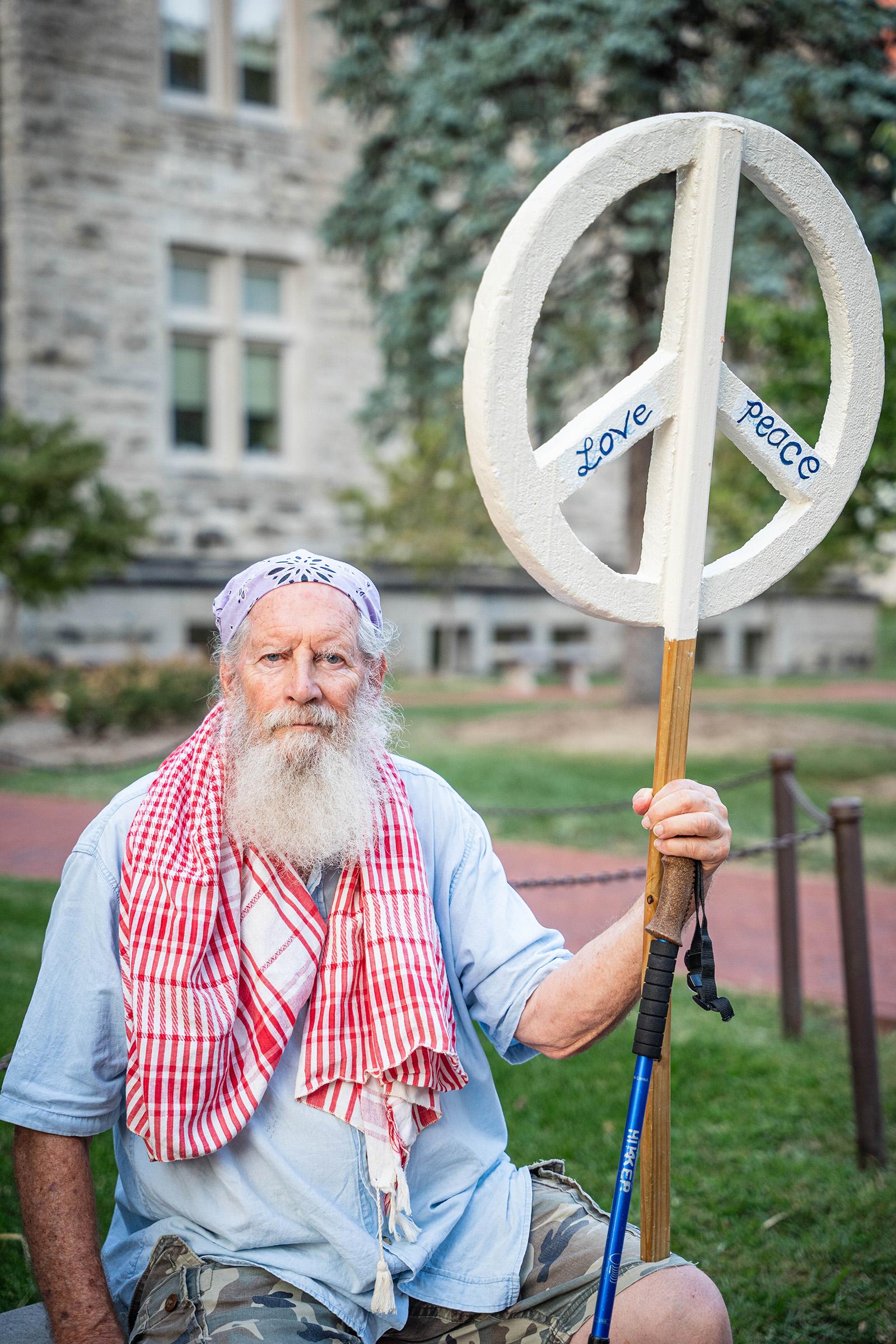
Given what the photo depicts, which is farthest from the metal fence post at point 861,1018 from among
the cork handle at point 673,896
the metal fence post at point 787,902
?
the cork handle at point 673,896

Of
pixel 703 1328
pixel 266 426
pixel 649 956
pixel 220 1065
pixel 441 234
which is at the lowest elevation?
pixel 703 1328

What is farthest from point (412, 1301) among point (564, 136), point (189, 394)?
point (189, 394)

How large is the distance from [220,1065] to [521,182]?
10960mm

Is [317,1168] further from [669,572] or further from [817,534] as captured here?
[817,534]

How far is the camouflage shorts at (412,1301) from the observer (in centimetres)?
184

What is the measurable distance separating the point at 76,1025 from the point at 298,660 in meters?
0.67

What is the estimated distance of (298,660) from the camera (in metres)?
2.10

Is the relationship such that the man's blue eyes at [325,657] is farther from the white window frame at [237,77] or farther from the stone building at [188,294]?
the white window frame at [237,77]

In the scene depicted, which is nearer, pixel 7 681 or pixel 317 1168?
pixel 317 1168

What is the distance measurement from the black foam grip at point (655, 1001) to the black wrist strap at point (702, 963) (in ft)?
0.10

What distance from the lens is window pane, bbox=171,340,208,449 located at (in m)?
16.1

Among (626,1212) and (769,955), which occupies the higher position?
(626,1212)

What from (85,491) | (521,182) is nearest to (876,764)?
(521,182)

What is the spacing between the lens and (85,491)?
14414 millimetres
